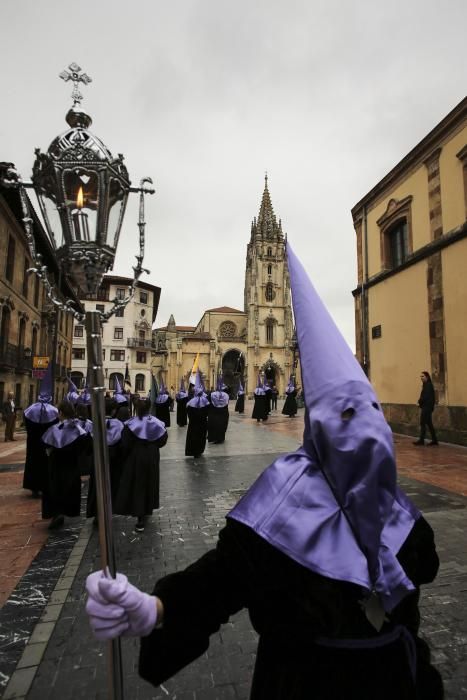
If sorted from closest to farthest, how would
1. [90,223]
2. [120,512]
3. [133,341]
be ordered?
1. [90,223]
2. [120,512]
3. [133,341]

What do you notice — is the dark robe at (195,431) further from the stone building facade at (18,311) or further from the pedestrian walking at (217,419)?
the stone building facade at (18,311)

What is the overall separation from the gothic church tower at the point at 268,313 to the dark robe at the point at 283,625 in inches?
2311

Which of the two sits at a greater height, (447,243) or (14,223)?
(14,223)

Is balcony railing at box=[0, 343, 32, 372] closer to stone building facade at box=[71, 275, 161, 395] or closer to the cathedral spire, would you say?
stone building facade at box=[71, 275, 161, 395]

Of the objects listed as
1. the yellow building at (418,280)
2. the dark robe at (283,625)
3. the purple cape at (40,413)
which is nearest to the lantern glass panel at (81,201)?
the dark robe at (283,625)

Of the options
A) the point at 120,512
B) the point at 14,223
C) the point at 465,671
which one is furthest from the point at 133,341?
the point at 465,671

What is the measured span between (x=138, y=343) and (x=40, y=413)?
43649 mm

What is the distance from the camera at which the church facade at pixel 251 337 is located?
62.1 m

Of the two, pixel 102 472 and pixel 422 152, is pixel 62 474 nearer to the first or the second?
Result: pixel 102 472

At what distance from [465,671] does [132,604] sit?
2.53 metres

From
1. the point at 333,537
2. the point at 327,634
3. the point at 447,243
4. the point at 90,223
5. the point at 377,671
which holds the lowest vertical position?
the point at 377,671

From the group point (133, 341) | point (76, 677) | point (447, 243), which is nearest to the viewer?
point (76, 677)

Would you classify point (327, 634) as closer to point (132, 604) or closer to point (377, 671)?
point (377, 671)

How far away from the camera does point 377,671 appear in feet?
3.98
